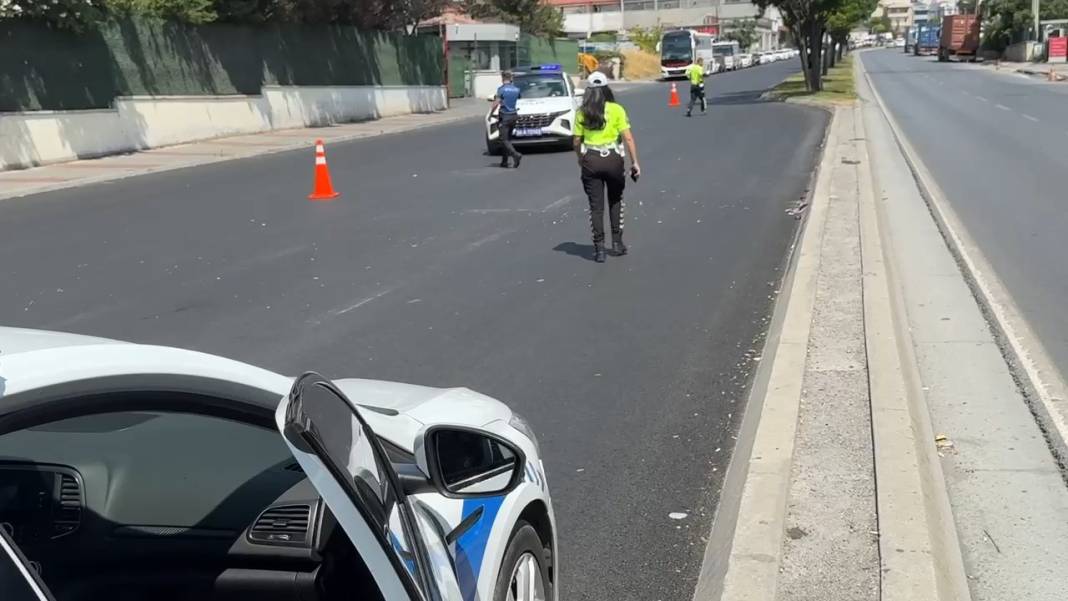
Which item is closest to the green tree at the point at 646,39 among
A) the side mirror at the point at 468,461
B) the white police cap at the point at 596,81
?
the white police cap at the point at 596,81

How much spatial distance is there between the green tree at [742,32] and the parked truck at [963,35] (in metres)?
35.7

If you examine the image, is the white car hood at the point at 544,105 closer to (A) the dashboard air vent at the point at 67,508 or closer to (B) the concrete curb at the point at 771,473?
(B) the concrete curb at the point at 771,473

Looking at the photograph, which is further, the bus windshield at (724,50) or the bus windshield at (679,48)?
the bus windshield at (724,50)

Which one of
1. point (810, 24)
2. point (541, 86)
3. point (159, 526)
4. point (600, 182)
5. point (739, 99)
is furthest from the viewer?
point (810, 24)

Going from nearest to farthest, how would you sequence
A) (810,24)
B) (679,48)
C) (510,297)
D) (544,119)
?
(510,297) < (544,119) < (810,24) < (679,48)

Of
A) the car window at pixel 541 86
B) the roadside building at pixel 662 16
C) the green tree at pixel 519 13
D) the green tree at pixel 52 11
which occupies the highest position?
the green tree at pixel 52 11

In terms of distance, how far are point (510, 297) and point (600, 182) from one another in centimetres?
190

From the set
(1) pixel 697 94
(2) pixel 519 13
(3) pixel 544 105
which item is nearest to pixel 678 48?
(2) pixel 519 13

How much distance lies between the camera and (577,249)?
1195 cm

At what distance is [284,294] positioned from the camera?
9922 mm

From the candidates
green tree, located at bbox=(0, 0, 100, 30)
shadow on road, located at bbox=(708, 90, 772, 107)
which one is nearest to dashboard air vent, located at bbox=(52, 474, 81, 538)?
green tree, located at bbox=(0, 0, 100, 30)

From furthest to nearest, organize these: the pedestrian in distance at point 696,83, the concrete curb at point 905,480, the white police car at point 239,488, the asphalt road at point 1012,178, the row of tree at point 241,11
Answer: the pedestrian in distance at point 696,83
the row of tree at point 241,11
the asphalt road at point 1012,178
the concrete curb at point 905,480
the white police car at point 239,488

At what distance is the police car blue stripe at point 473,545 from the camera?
9.61 ft

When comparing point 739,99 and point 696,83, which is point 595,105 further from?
point 739,99
